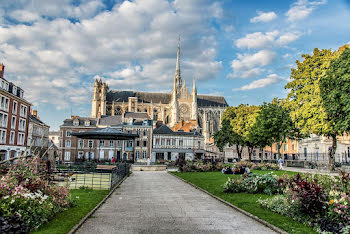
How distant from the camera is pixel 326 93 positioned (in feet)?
80.3

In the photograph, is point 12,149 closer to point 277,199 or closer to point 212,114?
point 277,199

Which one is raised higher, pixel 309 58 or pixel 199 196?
pixel 309 58

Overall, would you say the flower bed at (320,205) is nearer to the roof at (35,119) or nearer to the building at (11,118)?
the building at (11,118)

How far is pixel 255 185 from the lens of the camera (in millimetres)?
13438

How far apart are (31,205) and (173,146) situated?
49.0m

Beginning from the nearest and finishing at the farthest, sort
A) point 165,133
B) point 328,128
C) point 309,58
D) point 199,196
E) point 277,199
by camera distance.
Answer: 1. point 277,199
2. point 199,196
3. point 328,128
4. point 309,58
5. point 165,133

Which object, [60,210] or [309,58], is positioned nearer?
[60,210]

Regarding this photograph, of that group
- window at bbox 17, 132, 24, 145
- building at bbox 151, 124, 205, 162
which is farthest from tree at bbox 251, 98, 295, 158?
window at bbox 17, 132, 24, 145

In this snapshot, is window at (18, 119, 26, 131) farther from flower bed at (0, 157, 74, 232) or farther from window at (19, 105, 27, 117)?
flower bed at (0, 157, 74, 232)

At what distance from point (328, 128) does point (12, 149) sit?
3799 centimetres

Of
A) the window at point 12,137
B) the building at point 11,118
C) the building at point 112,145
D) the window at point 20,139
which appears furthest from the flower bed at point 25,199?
the building at point 112,145

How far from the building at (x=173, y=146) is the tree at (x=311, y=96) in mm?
28558

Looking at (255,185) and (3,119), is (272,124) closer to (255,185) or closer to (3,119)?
(255,185)

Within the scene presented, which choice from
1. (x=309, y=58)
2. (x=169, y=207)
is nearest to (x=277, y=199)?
(x=169, y=207)
